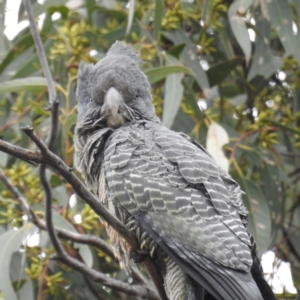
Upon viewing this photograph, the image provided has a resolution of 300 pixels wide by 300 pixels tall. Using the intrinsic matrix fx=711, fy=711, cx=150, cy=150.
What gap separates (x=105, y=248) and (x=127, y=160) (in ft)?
2.77

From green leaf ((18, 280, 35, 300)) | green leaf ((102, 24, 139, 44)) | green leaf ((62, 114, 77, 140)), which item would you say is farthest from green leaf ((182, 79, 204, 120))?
green leaf ((18, 280, 35, 300))

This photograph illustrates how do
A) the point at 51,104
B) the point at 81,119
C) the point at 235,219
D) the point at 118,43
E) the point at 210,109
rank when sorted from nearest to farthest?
1. the point at 51,104
2. the point at 235,219
3. the point at 81,119
4. the point at 118,43
5. the point at 210,109

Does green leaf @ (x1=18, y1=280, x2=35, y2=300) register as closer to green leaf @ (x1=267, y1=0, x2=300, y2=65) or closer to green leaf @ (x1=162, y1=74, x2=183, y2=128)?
green leaf @ (x1=162, y1=74, x2=183, y2=128)

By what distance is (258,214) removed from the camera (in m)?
4.63

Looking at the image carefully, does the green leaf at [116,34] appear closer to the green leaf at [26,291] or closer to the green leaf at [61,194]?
the green leaf at [61,194]

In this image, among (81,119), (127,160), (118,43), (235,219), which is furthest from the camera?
(118,43)

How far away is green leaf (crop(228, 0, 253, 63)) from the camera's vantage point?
4.41 m

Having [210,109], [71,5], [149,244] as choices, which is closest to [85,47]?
[71,5]

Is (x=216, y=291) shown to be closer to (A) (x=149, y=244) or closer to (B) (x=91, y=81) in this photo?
(A) (x=149, y=244)

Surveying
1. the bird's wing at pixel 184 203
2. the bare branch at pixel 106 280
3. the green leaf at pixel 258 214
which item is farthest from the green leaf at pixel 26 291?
the green leaf at pixel 258 214

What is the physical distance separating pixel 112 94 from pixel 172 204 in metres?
0.98

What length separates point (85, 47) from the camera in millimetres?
5203

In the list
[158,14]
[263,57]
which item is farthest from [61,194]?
[263,57]

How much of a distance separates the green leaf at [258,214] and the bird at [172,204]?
2.86 ft
